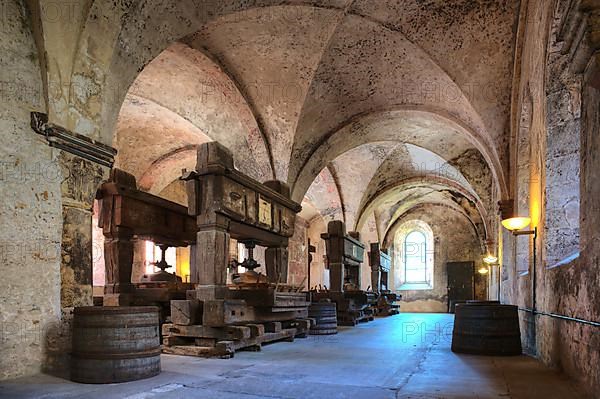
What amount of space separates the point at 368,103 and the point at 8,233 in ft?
30.2

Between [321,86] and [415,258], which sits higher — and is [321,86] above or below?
above

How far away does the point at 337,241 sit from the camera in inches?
566

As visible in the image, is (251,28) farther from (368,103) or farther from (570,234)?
(570,234)

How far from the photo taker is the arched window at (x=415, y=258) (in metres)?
26.9

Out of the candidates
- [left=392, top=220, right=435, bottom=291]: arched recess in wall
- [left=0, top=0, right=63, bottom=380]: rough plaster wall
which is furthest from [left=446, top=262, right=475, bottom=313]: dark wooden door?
[left=0, top=0, right=63, bottom=380]: rough plaster wall

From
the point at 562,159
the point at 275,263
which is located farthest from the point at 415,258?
the point at 562,159

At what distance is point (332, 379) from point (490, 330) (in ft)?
9.55

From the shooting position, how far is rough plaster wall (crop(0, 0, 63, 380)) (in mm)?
4715

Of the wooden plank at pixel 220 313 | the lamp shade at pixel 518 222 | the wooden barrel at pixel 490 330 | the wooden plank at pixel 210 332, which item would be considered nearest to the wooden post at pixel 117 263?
the wooden plank at pixel 210 332

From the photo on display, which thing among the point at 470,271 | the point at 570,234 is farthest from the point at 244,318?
the point at 470,271

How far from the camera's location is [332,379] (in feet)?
15.9

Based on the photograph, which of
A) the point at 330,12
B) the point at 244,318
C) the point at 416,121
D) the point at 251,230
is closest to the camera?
the point at 244,318

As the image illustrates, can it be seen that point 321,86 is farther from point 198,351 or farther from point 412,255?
point 412,255

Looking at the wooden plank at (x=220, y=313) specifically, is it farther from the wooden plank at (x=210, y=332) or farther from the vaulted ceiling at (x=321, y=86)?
the vaulted ceiling at (x=321, y=86)
